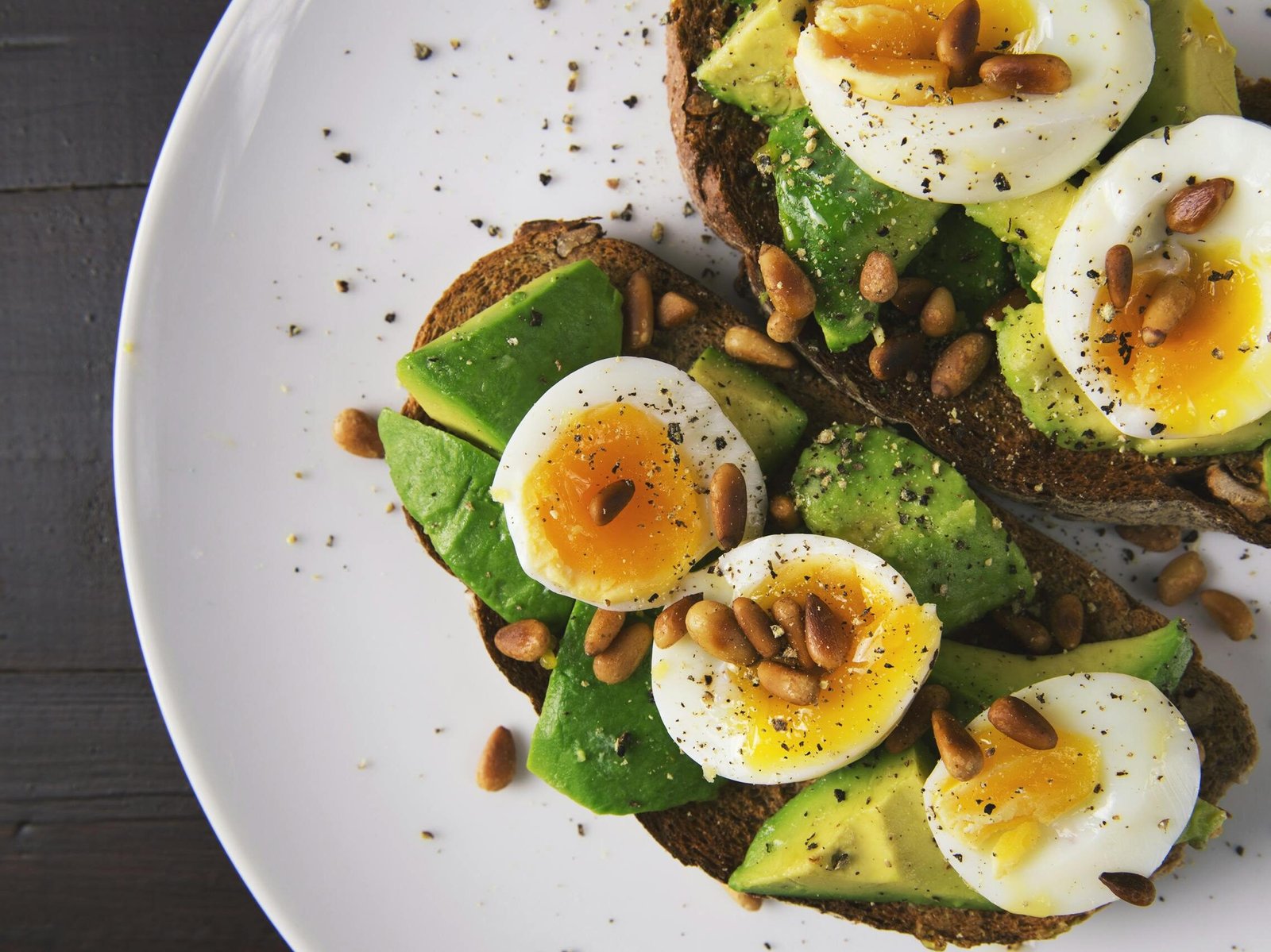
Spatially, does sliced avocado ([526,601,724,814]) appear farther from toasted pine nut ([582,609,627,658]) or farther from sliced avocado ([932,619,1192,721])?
→ sliced avocado ([932,619,1192,721])

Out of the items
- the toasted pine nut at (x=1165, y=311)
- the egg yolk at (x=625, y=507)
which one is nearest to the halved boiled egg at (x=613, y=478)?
the egg yolk at (x=625, y=507)

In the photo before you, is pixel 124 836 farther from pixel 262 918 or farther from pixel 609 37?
pixel 609 37

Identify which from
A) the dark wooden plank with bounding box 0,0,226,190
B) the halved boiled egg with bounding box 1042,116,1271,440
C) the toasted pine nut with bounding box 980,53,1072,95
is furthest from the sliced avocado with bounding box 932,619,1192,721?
the dark wooden plank with bounding box 0,0,226,190

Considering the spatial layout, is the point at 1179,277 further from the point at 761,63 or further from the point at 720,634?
the point at 720,634

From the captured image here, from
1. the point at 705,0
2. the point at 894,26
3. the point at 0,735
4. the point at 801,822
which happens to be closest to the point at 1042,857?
the point at 801,822

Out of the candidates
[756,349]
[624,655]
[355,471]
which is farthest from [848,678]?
[355,471]

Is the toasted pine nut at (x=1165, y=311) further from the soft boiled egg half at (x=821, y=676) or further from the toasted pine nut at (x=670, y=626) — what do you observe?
the toasted pine nut at (x=670, y=626)
